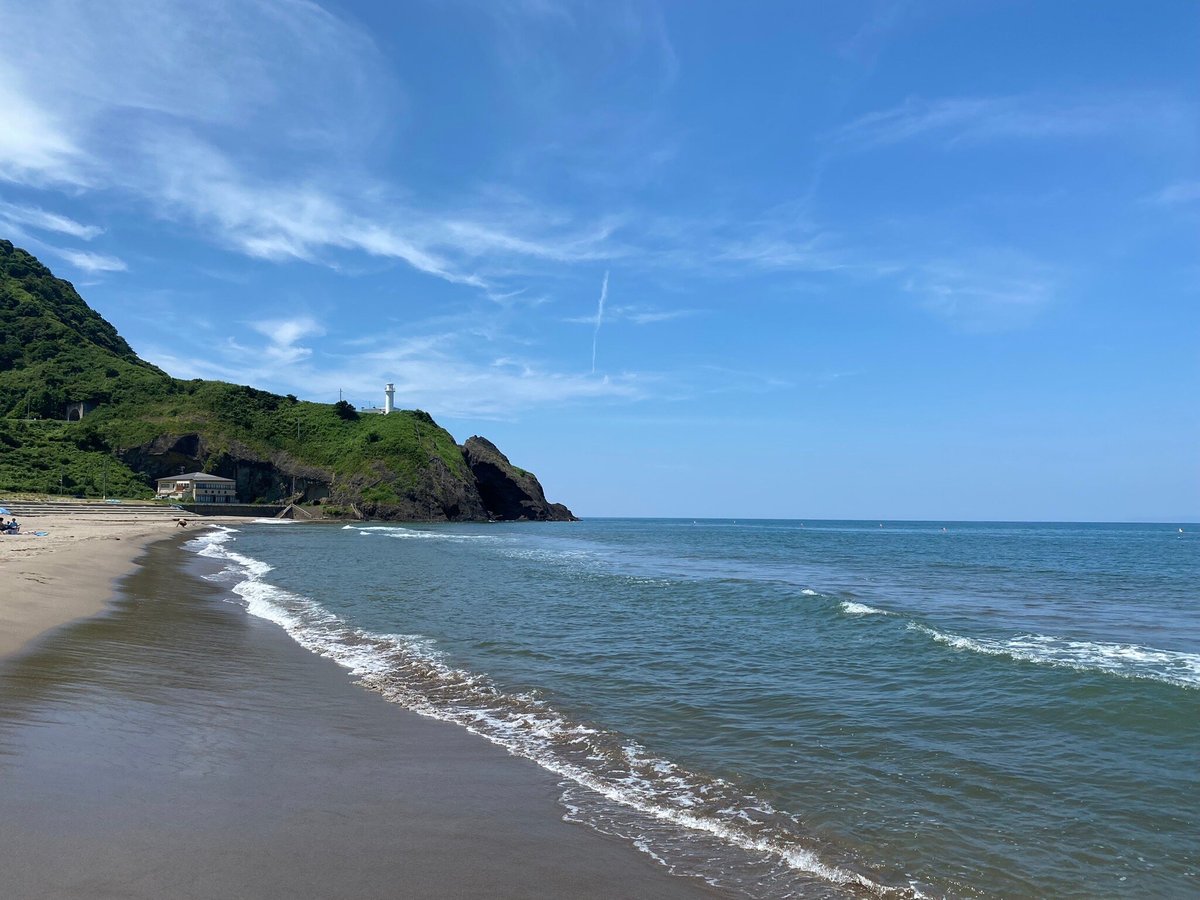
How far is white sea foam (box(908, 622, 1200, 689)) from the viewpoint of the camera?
13.1 m

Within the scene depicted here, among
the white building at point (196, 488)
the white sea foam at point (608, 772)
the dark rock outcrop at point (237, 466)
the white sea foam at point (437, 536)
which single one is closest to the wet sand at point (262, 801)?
the white sea foam at point (608, 772)

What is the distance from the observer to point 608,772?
7918 millimetres

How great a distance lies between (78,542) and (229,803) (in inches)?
1518

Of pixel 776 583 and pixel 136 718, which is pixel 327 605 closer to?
pixel 136 718

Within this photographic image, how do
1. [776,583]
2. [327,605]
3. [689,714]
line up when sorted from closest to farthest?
[689,714] → [327,605] → [776,583]

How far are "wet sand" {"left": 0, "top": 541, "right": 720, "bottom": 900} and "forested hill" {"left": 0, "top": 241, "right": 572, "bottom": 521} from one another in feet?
307

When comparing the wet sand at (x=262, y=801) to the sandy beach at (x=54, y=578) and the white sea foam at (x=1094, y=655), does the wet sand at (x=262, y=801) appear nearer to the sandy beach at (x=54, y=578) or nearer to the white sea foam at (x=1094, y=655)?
the sandy beach at (x=54, y=578)

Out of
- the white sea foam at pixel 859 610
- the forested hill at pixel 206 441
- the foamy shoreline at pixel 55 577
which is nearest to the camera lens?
the foamy shoreline at pixel 55 577

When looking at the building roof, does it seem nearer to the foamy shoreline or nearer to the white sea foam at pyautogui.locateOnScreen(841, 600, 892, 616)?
the foamy shoreline

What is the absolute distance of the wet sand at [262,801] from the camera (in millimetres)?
4930

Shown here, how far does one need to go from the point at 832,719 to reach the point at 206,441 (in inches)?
4650

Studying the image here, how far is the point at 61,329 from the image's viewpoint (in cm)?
13938

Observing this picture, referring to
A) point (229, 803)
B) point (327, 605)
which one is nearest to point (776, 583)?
point (327, 605)

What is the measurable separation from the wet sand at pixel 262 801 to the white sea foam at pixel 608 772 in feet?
1.36
